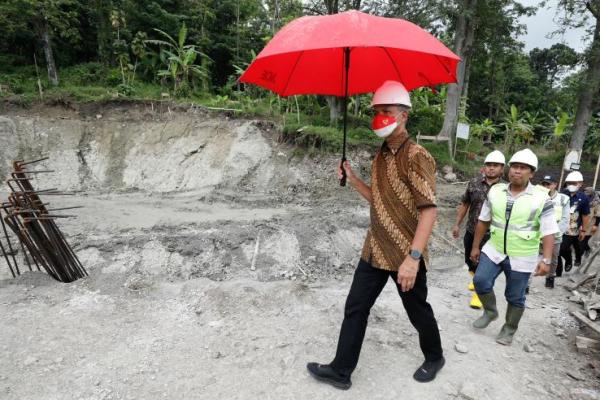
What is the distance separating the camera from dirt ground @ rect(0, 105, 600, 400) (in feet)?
9.28

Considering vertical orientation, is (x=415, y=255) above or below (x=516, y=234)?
above

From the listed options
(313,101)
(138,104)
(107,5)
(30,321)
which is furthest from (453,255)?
(107,5)

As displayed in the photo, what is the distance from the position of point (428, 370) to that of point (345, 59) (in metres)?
2.50

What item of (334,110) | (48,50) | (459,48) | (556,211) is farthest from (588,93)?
(48,50)

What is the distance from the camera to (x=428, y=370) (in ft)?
9.20

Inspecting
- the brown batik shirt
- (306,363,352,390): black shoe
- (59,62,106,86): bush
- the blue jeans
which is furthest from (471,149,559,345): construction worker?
(59,62,106,86): bush

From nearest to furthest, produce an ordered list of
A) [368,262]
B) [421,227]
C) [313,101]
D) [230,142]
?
[421,227], [368,262], [230,142], [313,101]

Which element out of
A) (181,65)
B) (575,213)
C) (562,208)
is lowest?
(575,213)

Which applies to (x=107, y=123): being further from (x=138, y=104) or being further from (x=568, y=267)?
(x=568, y=267)

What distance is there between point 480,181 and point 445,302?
1553 millimetres

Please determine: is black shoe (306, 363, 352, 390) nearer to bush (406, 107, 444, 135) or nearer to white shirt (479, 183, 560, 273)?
white shirt (479, 183, 560, 273)

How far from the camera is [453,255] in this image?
6.91m

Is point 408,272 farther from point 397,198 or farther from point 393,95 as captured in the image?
point 393,95

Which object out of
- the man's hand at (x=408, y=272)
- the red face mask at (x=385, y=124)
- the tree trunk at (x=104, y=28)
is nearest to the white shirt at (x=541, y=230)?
the man's hand at (x=408, y=272)
